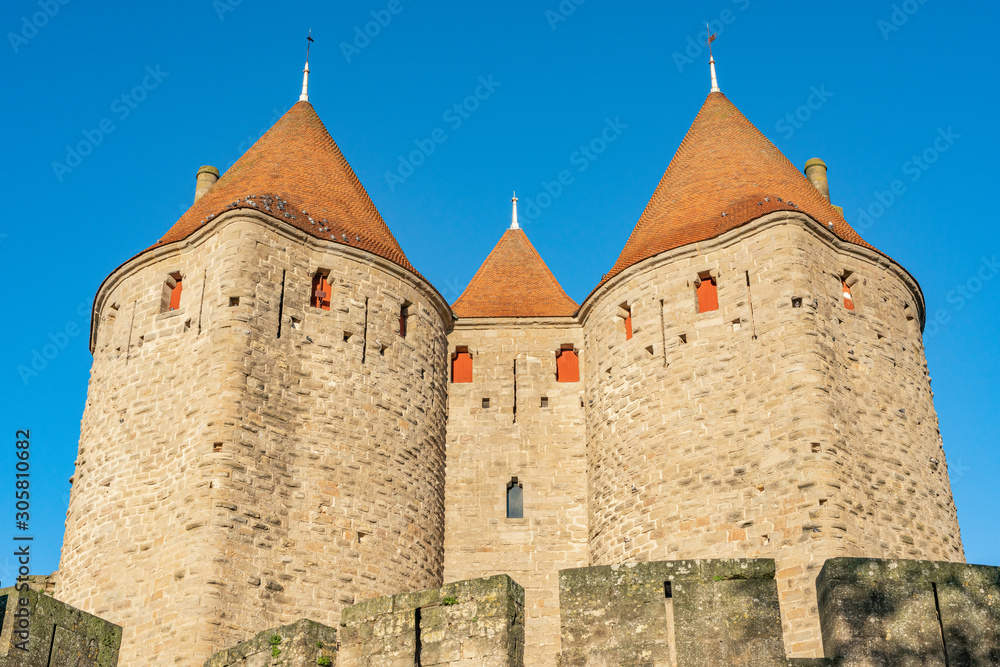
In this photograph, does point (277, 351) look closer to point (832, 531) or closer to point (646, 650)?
point (832, 531)

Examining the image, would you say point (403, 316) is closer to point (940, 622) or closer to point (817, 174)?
point (817, 174)

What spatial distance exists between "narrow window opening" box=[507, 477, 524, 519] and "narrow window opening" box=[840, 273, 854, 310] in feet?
19.4

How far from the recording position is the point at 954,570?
8398 mm

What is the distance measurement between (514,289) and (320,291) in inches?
197

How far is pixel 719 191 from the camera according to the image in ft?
68.3

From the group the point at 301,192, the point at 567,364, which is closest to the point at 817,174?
the point at 567,364

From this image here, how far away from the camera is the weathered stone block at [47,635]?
9.78 metres

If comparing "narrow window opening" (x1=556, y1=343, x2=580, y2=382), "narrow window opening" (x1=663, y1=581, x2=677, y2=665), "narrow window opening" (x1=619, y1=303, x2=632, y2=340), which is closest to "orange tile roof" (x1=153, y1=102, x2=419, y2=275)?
"narrow window opening" (x1=556, y1=343, x2=580, y2=382)

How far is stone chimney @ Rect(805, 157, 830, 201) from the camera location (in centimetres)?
A: 2212

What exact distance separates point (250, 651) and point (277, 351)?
769 centimetres

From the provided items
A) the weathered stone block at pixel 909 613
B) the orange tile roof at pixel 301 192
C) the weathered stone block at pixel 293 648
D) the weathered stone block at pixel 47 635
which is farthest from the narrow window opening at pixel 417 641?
the orange tile roof at pixel 301 192

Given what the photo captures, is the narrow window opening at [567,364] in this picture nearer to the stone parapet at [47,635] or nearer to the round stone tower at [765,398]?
the round stone tower at [765,398]

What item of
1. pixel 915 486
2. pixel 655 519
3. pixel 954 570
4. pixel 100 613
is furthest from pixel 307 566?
pixel 954 570

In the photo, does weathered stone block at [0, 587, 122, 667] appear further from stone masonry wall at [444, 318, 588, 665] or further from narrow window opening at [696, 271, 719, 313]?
narrow window opening at [696, 271, 719, 313]
